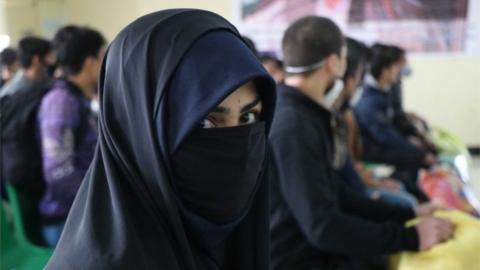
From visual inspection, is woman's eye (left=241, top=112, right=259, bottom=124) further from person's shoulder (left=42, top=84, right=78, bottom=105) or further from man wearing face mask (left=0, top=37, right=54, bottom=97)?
man wearing face mask (left=0, top=37, right=54, bottom=97)

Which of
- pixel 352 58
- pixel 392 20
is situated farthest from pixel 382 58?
pixel 392 20

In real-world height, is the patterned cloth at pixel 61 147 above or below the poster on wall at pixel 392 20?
above

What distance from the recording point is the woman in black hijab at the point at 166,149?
2.78 feet

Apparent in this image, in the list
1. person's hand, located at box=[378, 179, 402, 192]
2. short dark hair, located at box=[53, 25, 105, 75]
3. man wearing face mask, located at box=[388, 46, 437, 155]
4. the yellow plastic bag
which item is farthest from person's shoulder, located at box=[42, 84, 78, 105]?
man wearing face mask, located at box=[388, 46, 437, 155]

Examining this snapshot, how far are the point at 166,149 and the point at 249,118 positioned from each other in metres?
0.23

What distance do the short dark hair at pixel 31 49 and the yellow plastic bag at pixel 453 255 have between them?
2.52 meters

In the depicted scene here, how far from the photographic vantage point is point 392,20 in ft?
17.7

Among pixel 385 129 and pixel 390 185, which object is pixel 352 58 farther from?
pixel 385 129

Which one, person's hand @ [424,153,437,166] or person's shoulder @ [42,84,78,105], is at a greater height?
person's shoulder @ [42,84,78,105]

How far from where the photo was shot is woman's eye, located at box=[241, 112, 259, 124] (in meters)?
1.02

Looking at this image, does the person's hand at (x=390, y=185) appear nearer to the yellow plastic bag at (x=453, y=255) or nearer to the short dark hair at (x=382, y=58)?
the short dark hair at (x=382, y=58)

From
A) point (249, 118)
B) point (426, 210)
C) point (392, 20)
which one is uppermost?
point (249, 118)

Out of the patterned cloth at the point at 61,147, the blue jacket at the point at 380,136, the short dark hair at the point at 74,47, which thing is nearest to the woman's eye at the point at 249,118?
the patterned cloth at the point at 61,147

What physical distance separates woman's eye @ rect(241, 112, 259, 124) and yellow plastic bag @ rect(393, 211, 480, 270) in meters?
0.81
